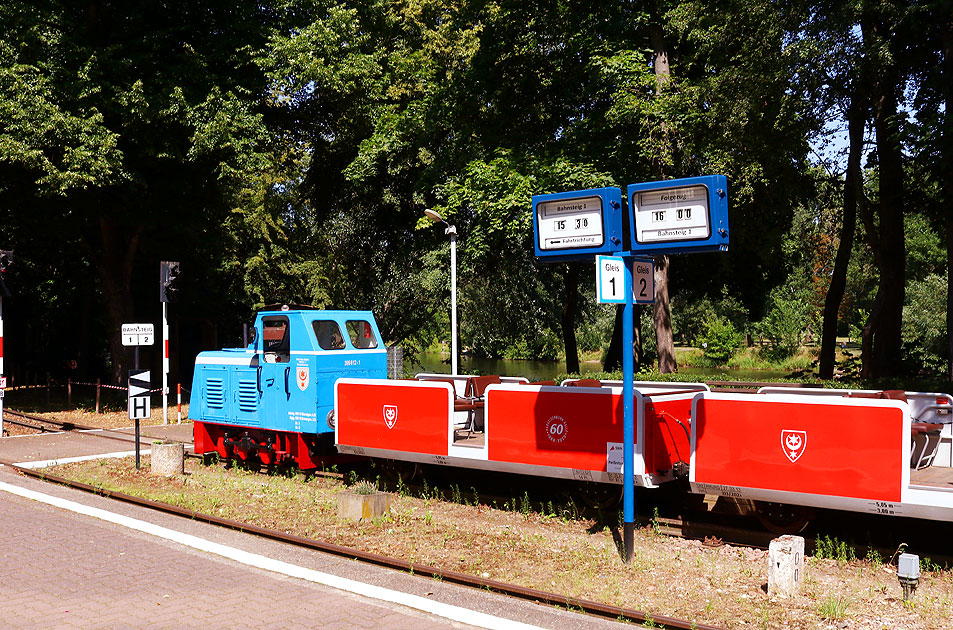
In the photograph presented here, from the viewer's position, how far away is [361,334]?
44.5 ft

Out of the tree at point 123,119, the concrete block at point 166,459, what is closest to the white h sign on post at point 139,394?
the concrete block at point 166,459

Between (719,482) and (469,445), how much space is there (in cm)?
351

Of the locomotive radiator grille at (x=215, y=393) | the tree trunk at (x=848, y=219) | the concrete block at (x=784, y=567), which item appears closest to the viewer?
the concrete block at (x=784, y=567)

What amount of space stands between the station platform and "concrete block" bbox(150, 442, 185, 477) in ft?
8.43

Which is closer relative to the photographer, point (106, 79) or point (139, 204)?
point (106, 79)

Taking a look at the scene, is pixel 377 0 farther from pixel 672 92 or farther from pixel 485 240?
pixel 672 92

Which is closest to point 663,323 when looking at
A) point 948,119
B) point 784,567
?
point 948,119

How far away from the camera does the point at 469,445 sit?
11.1 m

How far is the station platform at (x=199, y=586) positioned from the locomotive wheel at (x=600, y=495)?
3.14m

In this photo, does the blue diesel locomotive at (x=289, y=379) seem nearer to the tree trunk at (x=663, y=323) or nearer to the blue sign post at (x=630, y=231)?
the blue sign post at (x=630, y=231)

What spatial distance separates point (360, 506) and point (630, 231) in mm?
4499

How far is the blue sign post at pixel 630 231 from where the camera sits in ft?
26.2

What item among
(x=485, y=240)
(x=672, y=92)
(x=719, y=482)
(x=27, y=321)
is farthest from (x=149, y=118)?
(x=27, y=321)

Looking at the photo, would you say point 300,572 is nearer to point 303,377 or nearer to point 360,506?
point 360,506
